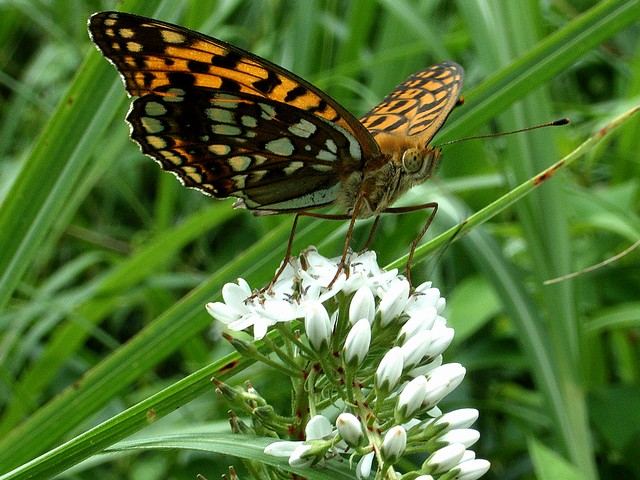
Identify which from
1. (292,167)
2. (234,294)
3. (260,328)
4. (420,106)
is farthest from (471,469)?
(420,106)

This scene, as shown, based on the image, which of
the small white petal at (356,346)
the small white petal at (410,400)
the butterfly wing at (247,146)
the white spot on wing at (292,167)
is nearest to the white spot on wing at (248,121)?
the butterfly wing at (247,146)

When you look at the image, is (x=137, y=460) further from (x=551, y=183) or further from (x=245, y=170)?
(x=551, y=183)

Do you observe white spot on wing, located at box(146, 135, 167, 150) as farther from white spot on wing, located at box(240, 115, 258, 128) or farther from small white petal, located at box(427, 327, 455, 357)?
small white petal, located at box(427, 327, 455, 357)

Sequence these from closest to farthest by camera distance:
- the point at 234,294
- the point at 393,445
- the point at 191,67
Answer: the point at 393,445 → the point at 234,294 → the point at 191,67

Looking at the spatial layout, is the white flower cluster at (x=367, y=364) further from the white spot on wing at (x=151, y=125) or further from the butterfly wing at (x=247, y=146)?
the white spot on wing at (x=151, y=125)

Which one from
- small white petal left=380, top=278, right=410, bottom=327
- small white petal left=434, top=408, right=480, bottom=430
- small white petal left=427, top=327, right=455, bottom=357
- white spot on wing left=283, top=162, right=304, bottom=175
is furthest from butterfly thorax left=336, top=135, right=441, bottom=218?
small white petal left=434, top=408, right=480, bottom=430

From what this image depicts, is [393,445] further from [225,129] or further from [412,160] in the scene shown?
[225,129]

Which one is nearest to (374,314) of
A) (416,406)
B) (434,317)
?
(434,317)
